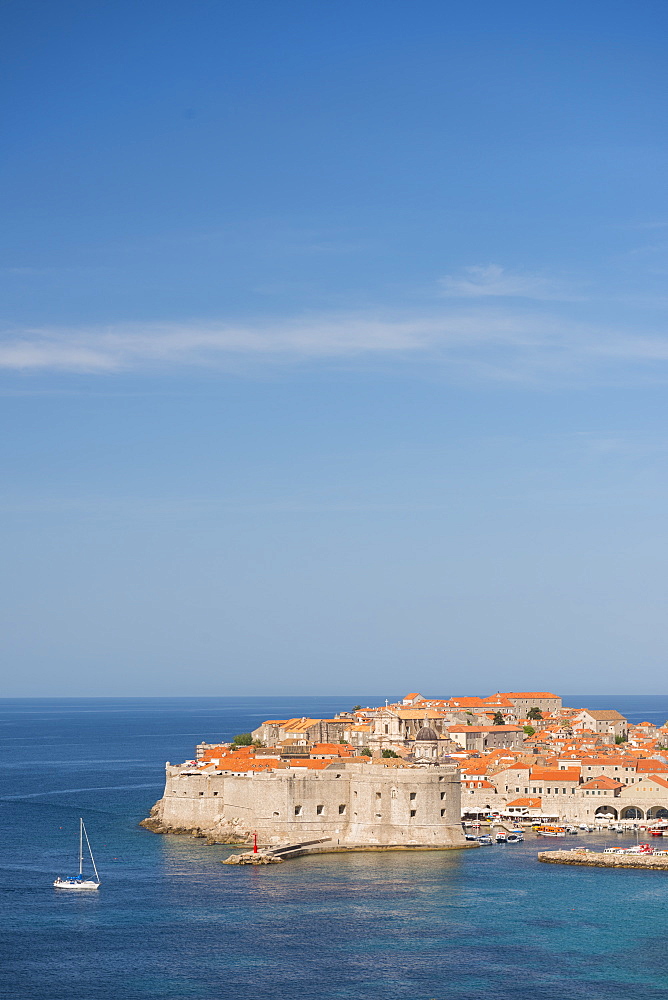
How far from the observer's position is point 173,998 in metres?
31.4

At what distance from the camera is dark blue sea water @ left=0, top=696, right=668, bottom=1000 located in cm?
3250

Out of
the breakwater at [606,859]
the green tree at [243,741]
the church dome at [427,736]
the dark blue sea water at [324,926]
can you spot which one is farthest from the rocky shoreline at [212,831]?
the green tree at [243,741]

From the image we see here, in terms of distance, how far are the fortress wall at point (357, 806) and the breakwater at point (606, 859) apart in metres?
4.19

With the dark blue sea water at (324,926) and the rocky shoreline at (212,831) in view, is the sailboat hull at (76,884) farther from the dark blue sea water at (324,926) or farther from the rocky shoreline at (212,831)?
the rocky shoreline at (212,831)

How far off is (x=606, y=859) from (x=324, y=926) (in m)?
16.5

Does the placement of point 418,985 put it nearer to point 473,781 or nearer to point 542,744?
point 473,781

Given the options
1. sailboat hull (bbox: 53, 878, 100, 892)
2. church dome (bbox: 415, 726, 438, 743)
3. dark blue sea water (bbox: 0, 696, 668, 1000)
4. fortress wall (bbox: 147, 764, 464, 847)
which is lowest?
dark blue sea water (bbox: 0, 696, 668, 1000)

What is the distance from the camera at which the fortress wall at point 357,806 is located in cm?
5181

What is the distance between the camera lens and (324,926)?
1495 inches

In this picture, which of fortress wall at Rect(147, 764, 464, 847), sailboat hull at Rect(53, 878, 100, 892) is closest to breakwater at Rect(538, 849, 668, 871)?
fortress wall at Rect(147, 764, 464, 847)

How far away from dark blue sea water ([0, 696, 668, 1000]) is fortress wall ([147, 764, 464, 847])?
1.75 meters

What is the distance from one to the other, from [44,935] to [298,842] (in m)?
16.2

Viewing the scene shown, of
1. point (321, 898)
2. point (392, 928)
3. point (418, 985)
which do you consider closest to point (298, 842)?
point (321, 898)

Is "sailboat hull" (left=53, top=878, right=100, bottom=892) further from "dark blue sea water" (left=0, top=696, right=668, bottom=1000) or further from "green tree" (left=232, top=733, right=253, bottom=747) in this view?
"green tree" (left=232, top=733, right=253, bottom=747)
